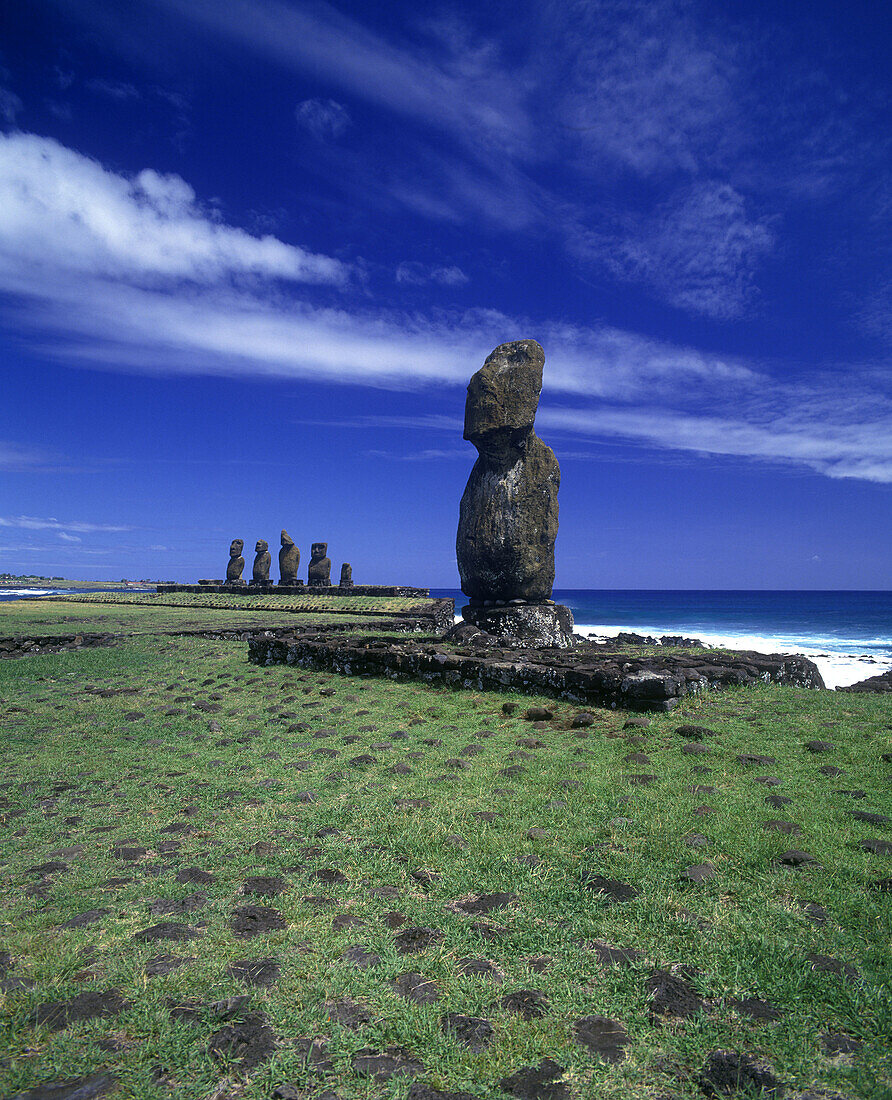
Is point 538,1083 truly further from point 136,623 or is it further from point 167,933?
point 136,623

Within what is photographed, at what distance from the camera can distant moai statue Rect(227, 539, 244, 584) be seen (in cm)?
4881

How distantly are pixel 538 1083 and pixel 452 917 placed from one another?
1206mm

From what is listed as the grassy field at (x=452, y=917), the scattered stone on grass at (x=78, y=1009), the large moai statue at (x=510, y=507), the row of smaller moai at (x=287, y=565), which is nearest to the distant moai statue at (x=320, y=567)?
the row of smaller moai at (x=287, y=565)

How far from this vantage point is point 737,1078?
2.37 meters

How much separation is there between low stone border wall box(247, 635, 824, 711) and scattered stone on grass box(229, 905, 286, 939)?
19.0ft

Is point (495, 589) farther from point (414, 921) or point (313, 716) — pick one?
point (414, 921)

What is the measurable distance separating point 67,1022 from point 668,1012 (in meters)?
2.64

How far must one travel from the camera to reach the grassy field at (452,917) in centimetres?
250

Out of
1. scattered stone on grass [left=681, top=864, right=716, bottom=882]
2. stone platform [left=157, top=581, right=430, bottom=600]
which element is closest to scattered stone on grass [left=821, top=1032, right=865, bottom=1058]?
scattered stone on grass [left=681, top=864, right=716, bottom=882]

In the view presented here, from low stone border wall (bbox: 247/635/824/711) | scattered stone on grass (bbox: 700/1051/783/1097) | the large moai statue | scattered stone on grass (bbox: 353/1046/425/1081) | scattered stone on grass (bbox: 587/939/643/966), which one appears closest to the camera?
scattered stone on grass (bbox: 700/1051/783/1097)

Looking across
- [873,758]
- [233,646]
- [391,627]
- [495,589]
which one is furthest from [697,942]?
[391,627]

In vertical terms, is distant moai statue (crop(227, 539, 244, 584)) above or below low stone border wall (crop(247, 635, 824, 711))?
above

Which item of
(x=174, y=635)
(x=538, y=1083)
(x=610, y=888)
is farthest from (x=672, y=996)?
(x=174, y=635)

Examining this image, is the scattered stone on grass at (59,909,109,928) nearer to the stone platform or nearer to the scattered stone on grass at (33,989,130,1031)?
the scattered stone on grass at (33,989,130,1031)
